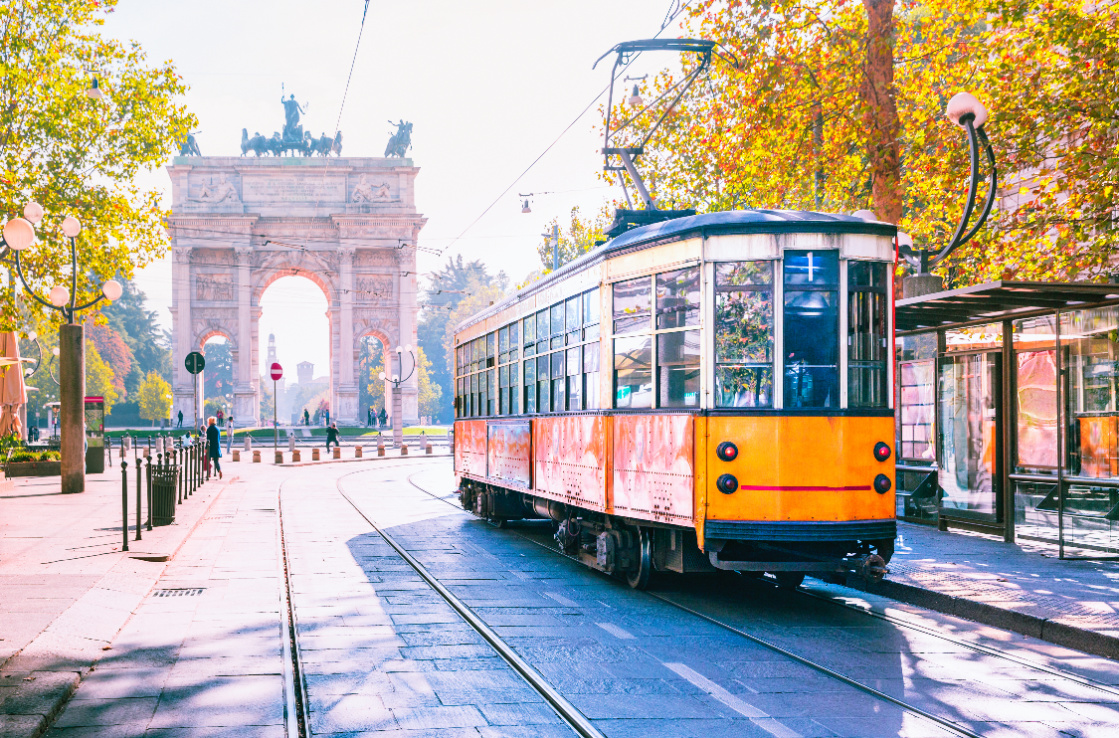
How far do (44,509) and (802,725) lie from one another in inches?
607

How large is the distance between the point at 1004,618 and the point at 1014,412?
19.0 ft

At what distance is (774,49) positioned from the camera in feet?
65.9

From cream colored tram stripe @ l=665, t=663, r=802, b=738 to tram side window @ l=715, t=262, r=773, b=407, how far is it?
98.3 inches

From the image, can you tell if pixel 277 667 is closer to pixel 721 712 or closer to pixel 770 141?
pixel 721 712

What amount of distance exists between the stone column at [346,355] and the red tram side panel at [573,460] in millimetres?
59447

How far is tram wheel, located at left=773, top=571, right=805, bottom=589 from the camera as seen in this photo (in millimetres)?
10539

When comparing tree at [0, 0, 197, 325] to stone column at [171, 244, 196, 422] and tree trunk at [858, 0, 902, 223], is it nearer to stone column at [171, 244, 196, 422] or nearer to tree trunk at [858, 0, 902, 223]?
tree trunk at [858, 0, 902, 223]

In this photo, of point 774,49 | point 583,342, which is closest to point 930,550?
point 583,342

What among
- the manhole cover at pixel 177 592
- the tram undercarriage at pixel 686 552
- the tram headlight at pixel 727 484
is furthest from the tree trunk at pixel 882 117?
the manhole cover at pixel 177 592

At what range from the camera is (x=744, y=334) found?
29.9ft

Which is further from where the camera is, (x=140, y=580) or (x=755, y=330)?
(x=140, y=580)

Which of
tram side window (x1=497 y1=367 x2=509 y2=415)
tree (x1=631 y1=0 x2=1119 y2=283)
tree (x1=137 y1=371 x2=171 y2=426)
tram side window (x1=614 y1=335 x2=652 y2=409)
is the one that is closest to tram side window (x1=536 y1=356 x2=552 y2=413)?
tram side window (x1=497 y1=367 x2=509 y2=415)

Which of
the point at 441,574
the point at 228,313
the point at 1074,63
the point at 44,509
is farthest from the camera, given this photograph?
the point at 228,313

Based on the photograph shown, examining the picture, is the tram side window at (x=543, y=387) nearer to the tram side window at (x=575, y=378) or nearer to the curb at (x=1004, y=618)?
the tram side window at (x=575, y=378)
